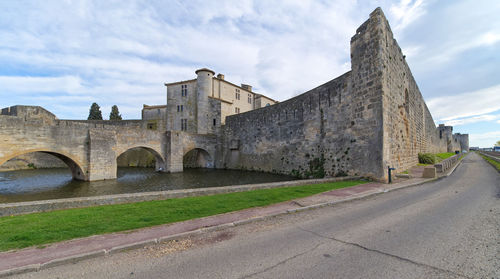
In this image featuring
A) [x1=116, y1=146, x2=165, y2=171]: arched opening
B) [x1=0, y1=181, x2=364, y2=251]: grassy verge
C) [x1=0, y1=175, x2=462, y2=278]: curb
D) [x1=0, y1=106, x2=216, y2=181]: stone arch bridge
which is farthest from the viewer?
[x1=116, y1=146, x2=165, y2=171]: arched opening

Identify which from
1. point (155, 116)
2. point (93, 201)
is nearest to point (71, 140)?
point (93, 201)

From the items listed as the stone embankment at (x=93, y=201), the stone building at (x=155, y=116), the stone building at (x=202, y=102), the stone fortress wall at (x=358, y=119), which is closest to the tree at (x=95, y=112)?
the stone building at (x=155, y=116)

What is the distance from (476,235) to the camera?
4.19 m

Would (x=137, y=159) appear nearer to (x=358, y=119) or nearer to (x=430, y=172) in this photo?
(x=358, y=119)

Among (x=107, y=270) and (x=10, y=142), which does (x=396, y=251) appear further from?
(x=10, y=142)

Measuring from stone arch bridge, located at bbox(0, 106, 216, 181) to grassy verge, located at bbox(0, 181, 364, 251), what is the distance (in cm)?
1317

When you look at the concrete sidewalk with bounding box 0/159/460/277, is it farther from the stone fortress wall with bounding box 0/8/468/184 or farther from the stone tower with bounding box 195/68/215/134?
the stone tower with bounding box 195/68/215/134

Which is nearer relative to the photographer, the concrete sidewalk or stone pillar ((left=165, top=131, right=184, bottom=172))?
the concrete sidewalk

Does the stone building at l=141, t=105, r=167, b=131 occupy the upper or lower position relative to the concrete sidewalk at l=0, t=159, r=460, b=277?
upper

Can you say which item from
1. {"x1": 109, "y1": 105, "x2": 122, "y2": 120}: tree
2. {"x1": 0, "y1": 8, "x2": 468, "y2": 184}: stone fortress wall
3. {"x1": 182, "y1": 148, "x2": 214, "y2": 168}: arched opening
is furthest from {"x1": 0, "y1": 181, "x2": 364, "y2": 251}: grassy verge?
{"x1": 109, "y1": 105, "x2": 122, "y2": 120}: tree

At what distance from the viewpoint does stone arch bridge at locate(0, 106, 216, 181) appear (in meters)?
14.8

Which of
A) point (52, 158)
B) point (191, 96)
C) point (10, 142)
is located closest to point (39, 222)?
point (10, 142)

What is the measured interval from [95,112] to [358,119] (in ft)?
177

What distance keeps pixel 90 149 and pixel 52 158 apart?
844 inches
